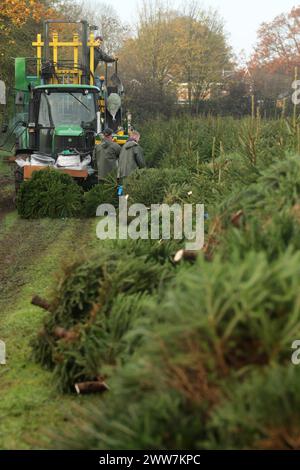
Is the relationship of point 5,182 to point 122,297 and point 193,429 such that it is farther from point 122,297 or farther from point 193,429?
point 193,429

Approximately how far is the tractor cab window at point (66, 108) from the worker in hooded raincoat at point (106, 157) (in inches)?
86.6

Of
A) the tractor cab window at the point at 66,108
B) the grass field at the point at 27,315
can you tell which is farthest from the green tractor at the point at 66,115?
the grass field at the point at 27,315

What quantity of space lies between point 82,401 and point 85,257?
1.42m

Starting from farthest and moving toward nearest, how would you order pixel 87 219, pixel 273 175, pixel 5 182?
pixel 5 182 → pixel 87 219 → pixel 273 175

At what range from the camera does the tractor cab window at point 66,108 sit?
20.4 meters

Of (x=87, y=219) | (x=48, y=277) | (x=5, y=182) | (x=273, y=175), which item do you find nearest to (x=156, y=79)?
(x=5, y=182)

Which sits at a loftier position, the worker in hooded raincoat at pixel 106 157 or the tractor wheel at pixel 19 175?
the worker in hooded raincoat at pixel 106 157

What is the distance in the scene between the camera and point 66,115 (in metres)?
20.6

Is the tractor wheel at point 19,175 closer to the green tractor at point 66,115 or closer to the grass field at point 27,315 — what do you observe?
the green tractor at point 66,115

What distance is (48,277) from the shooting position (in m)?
11.1

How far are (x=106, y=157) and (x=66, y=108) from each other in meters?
2.88

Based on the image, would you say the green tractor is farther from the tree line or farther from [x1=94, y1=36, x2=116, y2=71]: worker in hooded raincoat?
the tree line

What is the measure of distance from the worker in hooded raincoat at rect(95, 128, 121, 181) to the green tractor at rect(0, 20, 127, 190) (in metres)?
0.43

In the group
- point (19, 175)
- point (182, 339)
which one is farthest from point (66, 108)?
point (182, 339)
